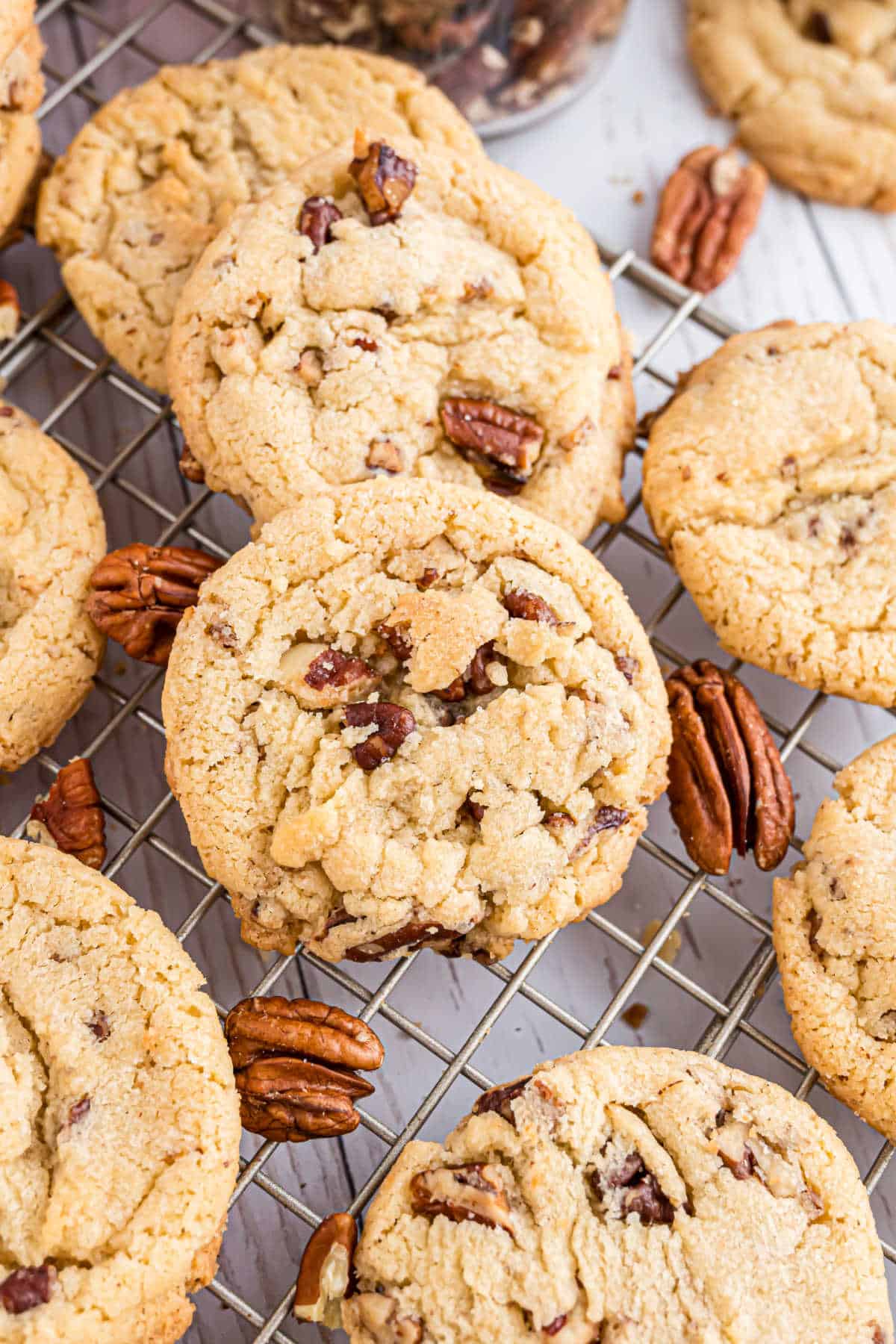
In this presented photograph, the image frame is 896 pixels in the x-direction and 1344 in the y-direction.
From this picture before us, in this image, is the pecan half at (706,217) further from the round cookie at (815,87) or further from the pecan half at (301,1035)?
the pecan half at (301,1035)

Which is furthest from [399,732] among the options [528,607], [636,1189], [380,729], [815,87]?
[815,87]

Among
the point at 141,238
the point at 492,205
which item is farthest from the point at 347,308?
the point at 141,238

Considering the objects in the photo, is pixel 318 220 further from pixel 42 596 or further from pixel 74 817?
pixel 74 817

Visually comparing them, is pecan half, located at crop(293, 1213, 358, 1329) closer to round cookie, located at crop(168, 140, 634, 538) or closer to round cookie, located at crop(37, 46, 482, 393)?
round cookie, located at crop(168, 140, 634, 538)

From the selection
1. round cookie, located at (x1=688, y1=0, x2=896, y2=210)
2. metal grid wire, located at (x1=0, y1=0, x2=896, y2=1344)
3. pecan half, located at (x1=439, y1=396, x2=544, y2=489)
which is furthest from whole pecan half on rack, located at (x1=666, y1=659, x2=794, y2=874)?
round cookie, located at (x1=688, y1=0, x2=896, y2=210)

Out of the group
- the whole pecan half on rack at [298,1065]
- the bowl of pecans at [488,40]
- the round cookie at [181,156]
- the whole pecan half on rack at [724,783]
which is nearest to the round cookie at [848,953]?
the whole pecan half on rack at [724,783]

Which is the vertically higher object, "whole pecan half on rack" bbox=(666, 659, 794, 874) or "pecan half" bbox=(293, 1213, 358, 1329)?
"whole pecan half on rack" bbox=(666, 659, 794, 874)

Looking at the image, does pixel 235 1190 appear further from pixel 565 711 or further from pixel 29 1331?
pixel 565 711
